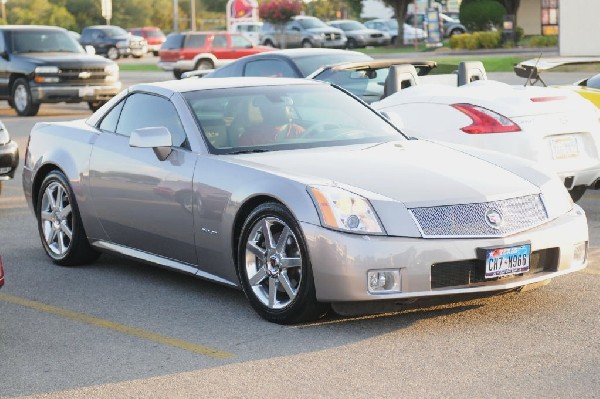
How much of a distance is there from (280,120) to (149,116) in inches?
39.4

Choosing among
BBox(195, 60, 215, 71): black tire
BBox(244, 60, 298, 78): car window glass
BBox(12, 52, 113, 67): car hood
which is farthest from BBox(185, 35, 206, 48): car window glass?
BBox(244, 60, 298, 78): car window glass

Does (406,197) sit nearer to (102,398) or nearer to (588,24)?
(102,398)

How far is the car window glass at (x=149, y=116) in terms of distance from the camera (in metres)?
8.63

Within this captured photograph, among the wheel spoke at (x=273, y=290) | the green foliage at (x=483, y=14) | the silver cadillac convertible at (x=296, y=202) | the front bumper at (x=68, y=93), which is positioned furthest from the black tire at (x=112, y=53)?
the wheel spoke at (x=273, y=290)

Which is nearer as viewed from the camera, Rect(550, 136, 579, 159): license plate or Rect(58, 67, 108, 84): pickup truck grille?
Rect(550, 136, 579, 159): license plate

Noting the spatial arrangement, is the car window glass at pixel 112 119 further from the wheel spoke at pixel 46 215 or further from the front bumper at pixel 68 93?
the front bumper at pixel 68 93

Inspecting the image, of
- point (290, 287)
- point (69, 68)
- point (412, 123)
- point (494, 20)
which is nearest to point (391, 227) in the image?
point (290, 287)

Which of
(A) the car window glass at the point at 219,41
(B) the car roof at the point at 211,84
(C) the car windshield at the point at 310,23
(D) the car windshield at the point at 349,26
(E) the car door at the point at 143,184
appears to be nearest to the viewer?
(E) the car door at the point at 143,184

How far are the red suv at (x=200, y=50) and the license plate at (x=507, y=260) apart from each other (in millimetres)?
35370

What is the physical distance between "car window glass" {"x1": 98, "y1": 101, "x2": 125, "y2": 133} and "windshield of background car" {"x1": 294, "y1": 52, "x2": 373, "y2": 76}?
7.29 metres

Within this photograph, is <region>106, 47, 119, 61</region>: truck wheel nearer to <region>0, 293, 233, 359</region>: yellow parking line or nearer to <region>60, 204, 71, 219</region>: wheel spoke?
<region>60, 204, 71, 219</region>: wheel spoke

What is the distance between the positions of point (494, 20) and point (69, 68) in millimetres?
34896

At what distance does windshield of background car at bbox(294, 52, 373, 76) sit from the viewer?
54.7 feet

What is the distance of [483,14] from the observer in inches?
2287
